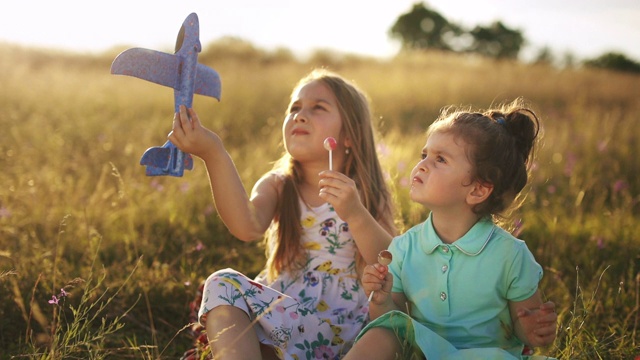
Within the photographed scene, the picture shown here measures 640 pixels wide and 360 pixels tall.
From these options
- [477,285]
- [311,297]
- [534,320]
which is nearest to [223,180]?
[311,297]

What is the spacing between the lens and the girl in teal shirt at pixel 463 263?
82.2 inches

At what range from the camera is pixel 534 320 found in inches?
78.8

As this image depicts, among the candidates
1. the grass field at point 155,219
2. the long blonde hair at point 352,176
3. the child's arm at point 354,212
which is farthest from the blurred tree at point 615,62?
the child's arm at point 354,212

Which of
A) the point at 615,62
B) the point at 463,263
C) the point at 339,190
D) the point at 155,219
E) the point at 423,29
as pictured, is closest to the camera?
the point at 463,263

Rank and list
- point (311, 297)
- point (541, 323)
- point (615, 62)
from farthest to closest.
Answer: point (615, 62) < point (311, 297) < point (541, 323)

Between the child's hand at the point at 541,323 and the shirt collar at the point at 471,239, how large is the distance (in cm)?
25

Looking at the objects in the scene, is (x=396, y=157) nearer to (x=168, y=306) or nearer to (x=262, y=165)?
(x=262, y=165)

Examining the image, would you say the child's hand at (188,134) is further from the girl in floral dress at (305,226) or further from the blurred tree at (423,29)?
the blurred tree at (423,29)

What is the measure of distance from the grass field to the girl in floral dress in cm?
33

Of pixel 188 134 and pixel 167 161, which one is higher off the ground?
pixel 188 134

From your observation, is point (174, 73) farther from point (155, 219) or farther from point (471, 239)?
point (155, 219)

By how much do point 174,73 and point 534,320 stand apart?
1490 millimetres

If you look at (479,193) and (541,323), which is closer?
(541,323)

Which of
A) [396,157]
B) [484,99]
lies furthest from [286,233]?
[484,99]
